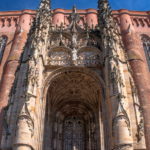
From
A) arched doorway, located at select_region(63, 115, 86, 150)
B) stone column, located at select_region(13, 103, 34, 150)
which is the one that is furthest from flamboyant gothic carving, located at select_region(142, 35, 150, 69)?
stone column, located at select_region(13, 103, 34, 150)

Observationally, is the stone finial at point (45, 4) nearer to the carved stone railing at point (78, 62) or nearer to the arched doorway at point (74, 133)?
the carved stone railing at point (78, 62)

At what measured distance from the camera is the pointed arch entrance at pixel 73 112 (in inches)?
640

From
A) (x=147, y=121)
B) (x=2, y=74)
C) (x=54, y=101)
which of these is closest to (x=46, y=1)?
(x=2, y=74)

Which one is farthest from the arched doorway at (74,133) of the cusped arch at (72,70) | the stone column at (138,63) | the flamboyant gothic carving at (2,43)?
the flamboyant gothic carving at (2,43)

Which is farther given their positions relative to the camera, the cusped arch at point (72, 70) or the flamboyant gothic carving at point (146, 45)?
the flamboyant gothic carving at point (146, 45)

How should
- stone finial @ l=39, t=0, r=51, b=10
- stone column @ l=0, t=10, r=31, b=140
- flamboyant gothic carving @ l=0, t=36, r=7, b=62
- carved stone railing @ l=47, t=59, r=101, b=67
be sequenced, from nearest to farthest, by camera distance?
carved stone railing @ l=47, t=59, r=101, b=67 < stone column @ l=0, t=10, r=31, b=140 < stone finial @ l=39, t=0, r=51, b=10 < flamboyant gothic carving @ l=0, t=36, r=7, b=62

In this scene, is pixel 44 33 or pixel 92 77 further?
pixel 44 33

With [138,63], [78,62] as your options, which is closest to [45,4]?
[78,62]

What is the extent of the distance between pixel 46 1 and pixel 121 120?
45.2ft

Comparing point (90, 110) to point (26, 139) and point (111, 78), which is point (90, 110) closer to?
point (111, 78)

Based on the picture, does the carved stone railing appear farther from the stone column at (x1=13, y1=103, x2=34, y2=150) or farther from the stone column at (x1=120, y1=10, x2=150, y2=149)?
the stone column at (x1=13, y1=103, x2=34, y2=150)

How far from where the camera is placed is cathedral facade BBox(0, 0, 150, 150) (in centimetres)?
1266

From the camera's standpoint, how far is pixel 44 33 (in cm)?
1791

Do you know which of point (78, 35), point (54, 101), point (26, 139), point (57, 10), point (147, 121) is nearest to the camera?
point (26, 139)
